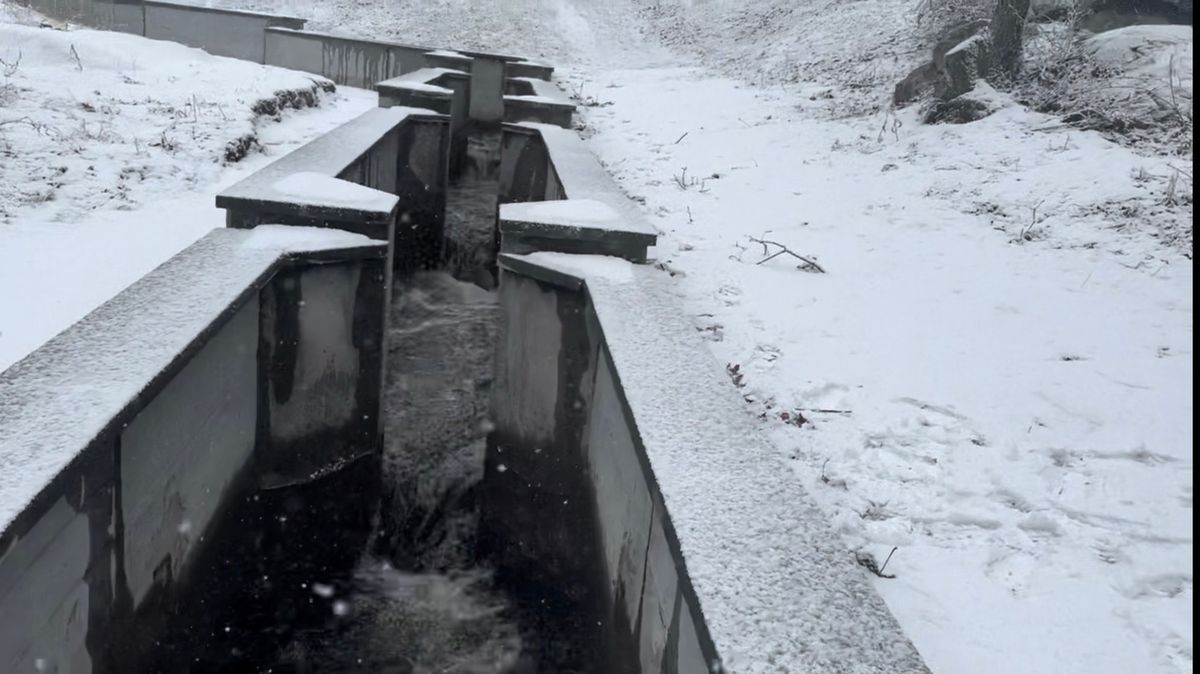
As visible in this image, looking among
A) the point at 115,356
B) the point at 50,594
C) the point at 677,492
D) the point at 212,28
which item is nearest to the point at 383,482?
the point at 115,356

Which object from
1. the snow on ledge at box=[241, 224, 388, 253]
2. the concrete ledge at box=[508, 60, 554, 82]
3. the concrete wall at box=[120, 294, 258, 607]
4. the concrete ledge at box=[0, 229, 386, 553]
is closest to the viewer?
the concrete ledge at box=[0, 229, 386, 553]

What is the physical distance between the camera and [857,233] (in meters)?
7.28

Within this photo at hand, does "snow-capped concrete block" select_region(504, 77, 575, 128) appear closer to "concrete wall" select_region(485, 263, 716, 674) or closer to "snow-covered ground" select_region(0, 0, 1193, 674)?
"snow-covered ground" select_region(0, 0, 1193, 674)

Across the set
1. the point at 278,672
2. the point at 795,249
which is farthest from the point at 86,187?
the point at 795,249

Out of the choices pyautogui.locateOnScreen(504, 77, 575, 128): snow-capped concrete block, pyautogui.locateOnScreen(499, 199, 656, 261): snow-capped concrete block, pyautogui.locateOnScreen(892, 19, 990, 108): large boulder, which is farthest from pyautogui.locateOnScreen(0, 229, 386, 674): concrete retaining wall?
pyautogui.locateOnScreen(892, 19, 990, 108): large boulder

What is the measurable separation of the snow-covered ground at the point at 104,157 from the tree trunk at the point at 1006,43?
842 cm

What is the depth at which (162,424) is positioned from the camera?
11.1 ft

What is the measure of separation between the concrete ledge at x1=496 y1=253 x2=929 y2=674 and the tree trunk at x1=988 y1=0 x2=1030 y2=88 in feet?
25.8

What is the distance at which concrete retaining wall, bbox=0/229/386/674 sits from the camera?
2592 mm

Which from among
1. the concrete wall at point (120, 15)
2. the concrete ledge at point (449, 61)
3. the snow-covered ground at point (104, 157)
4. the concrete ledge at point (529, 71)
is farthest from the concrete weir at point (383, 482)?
the concrete wall at point (120, 15)

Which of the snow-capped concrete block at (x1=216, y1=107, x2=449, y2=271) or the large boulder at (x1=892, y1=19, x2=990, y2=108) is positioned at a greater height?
the large boulder at (x1=892, y1=19, x2=990, y2=108)

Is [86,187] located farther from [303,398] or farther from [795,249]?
[795,249]

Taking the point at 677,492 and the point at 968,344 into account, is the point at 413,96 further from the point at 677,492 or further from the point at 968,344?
the point at 677,492

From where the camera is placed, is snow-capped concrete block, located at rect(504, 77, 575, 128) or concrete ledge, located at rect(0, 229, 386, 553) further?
snow-capped concrete block, located at rect(504, 77, 575, 128)
